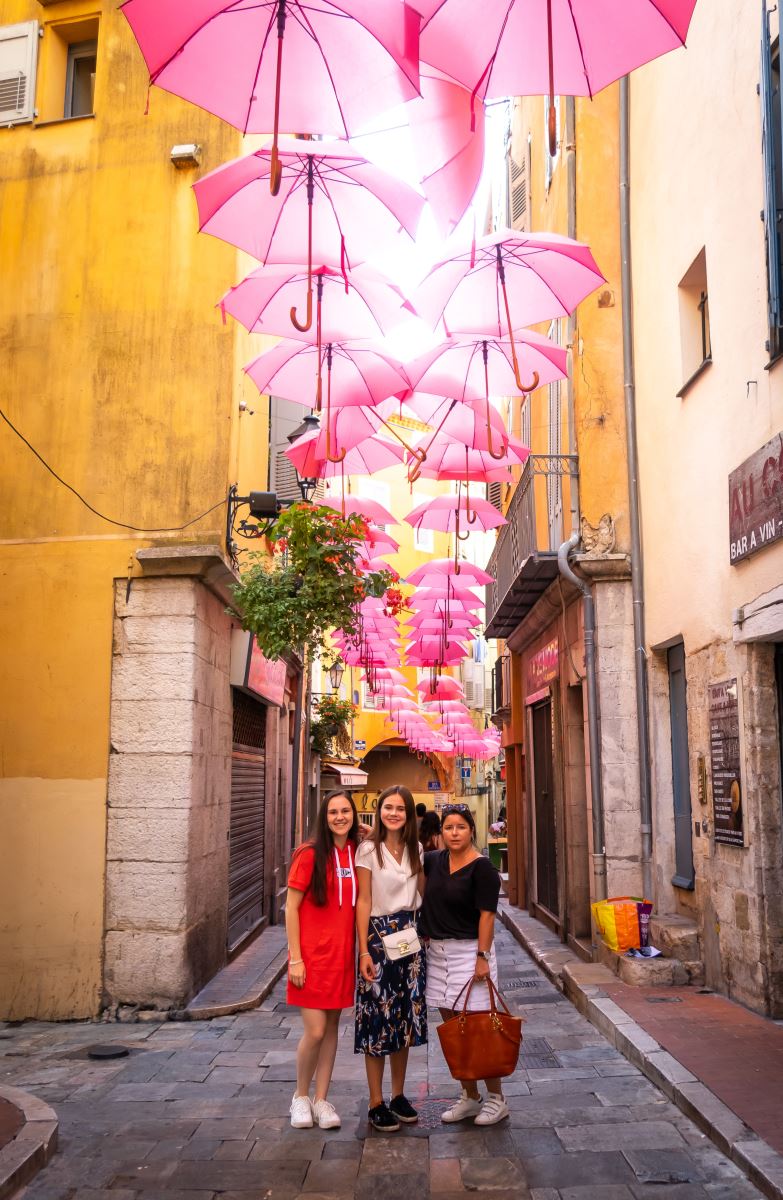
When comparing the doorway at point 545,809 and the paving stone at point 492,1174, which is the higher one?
the doorway at point 545,809

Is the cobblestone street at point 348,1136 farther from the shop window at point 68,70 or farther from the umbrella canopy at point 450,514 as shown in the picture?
the shop window at point 68,70

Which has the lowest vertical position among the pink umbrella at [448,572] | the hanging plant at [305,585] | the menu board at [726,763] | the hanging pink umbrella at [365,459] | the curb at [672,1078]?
the curb at [672,1078]

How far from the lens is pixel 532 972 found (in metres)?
11.8

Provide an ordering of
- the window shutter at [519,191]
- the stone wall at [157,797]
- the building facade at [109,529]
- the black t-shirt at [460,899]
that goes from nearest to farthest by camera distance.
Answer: the black t-shirt at [460,899], the stone wall at [157,797], the building facade at [109,529], the window shutter at [519,191]

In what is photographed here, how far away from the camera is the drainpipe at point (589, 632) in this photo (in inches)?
435

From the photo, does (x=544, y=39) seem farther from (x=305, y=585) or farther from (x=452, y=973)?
(x=305, y=585)

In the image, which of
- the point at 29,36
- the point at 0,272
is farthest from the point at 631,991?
the point at 29,36

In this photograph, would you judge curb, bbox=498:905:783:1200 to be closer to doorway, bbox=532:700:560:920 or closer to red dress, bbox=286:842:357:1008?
red dress, bbox=286:842:357:1008

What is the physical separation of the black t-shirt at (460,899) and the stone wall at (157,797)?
4288 mm

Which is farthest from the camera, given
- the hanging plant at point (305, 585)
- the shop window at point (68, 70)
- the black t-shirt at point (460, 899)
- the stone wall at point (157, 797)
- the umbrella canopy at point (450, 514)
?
the umbrella canopy at point (450, 514)

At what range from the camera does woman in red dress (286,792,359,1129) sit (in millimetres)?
5867

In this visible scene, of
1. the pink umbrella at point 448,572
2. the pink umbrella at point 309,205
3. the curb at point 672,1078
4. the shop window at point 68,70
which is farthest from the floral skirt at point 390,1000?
the pink umbrella at point 448,572

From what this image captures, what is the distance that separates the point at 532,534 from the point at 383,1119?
813 centimetres

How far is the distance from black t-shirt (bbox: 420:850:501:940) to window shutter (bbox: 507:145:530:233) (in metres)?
13.0
